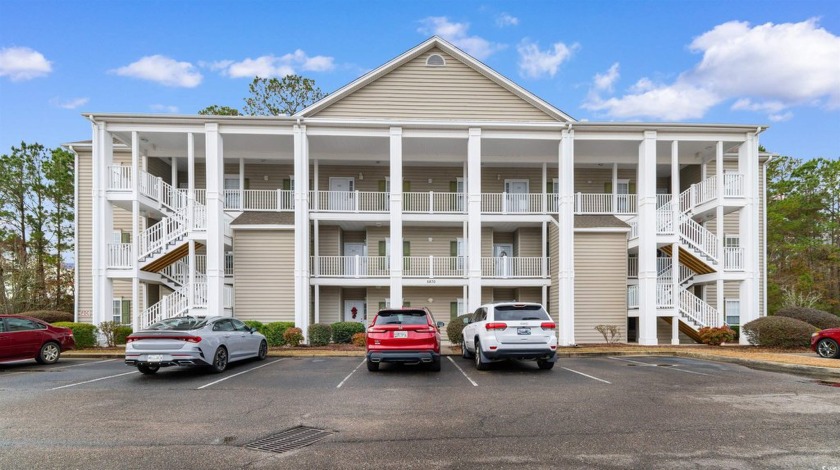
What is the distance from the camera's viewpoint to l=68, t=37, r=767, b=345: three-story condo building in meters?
20.6

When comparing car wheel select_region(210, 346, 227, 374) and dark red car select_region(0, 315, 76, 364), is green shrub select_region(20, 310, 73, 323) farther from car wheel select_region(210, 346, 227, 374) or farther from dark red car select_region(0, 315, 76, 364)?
car wheel select_region(210, 346, 227, 374)

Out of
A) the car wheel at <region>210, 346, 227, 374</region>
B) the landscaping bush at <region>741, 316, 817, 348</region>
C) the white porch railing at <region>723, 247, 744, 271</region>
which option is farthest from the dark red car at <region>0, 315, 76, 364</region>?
the white porch railing at <region>723, 247, 744, 271</region>

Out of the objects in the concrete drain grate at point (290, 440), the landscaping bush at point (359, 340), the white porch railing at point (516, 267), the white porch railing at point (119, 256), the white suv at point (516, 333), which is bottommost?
the landscaping bush at point (359, 340)

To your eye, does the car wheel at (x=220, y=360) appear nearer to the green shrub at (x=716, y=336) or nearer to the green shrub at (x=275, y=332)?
the green shrub at (x=275, y=332)

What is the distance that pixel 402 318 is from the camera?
12.5m

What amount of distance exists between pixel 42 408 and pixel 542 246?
783 inches

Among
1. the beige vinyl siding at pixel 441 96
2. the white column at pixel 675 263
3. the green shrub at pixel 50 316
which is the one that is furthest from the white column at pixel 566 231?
the green shrub at pixel 50 316

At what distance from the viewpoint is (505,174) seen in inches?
1029

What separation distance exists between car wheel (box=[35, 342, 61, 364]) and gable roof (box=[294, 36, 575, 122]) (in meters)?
11.8

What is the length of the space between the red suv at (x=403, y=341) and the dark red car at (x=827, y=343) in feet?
39.7

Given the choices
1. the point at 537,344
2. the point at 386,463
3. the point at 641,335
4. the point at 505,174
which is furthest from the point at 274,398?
the point at 505,174

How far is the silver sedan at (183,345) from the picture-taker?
11.6 metres

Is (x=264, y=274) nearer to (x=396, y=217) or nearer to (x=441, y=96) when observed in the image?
(x=396, y=217)

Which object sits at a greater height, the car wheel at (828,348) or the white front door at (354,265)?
the white front door at (354,265)
